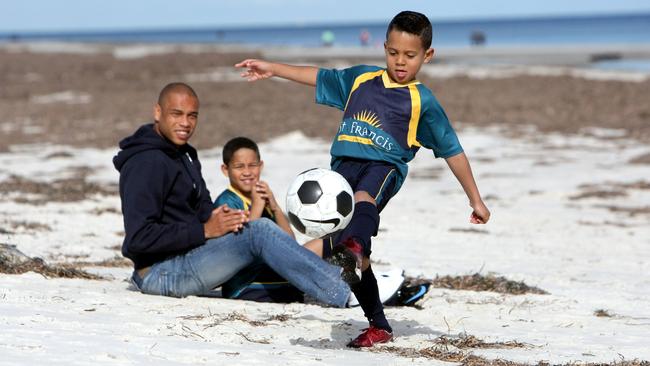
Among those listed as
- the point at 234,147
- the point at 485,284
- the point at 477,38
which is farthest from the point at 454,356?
the point at 477,38

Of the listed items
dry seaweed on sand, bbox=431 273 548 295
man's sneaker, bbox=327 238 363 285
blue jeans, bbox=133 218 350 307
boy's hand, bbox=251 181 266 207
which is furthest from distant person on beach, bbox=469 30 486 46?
man's sneaker, bbox=327 238 363 285

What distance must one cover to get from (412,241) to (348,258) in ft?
18.0

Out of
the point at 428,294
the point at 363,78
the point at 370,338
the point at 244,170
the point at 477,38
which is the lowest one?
the point at 428,294

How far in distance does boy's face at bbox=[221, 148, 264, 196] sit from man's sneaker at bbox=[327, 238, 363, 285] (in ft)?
7.87

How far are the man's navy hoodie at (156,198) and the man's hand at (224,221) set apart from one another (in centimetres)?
7

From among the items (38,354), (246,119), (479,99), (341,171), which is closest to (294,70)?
(341,171)

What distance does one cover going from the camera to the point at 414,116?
583 centimetres

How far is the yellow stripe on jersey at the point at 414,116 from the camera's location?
580 cm

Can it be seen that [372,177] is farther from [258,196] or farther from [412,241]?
[412,241]

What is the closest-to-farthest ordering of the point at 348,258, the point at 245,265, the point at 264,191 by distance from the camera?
the point at 348,258
the point at 245,265
the point at 264,191

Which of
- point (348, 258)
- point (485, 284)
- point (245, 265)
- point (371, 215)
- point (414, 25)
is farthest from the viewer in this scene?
point (485, 284)

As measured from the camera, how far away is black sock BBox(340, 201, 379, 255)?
209 inches

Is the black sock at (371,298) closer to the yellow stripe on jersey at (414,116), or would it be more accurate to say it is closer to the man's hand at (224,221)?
the yellow stripe on jersey at (414,116)

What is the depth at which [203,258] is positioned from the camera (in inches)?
261
